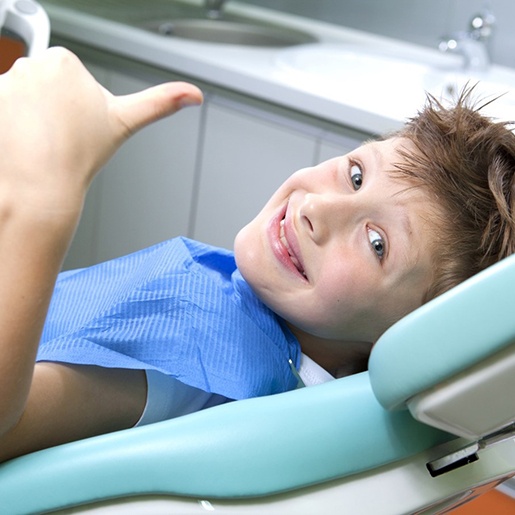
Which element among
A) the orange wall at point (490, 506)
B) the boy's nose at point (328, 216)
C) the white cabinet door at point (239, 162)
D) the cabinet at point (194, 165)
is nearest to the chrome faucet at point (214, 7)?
the cabinet at point (194, 165)

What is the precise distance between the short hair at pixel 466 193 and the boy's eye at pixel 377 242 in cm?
6

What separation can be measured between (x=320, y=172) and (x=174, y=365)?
0.29 m

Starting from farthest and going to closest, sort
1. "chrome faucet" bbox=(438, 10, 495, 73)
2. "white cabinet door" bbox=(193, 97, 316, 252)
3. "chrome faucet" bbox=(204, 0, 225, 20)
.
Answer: "chrome faucet" bbox=(204, 0, 225, 20) → "chrome faucet" bbox=(438, 10, 495, 73) → "white cabinet door" bbox=(193, 97, 316, 252)

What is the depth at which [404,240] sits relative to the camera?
1.05 metres

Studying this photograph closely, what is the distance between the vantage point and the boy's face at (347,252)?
3.45 ft

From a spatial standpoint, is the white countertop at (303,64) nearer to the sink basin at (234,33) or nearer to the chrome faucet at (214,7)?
the sink basin at (234,33)

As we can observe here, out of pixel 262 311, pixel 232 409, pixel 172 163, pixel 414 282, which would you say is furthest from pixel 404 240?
pixel 172 163

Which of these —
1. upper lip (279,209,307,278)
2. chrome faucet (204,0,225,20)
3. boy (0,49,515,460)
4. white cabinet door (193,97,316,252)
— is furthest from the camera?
chrome faucet (204,0,225,20)

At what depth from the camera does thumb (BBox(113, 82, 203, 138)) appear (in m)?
0.78

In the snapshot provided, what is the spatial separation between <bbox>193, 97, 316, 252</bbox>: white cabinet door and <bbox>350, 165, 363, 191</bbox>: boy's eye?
101cm

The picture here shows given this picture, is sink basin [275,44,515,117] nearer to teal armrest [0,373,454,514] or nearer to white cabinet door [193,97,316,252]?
white cabinet door [193,97,316,252]

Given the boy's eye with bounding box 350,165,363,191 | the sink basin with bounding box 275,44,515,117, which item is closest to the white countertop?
the sink basin with bounding box 275,44,515,117

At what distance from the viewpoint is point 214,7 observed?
9.54ft

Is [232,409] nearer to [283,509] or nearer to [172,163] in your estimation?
[283,509]
